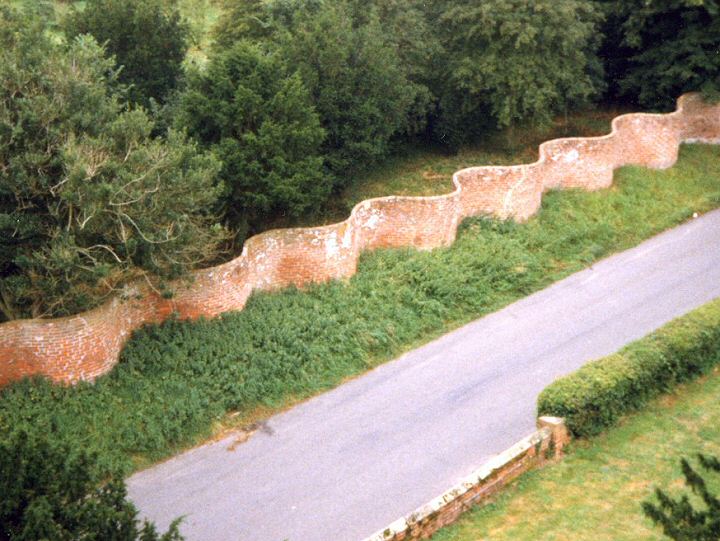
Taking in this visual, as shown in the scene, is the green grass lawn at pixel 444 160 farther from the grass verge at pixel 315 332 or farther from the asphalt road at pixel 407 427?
the asphalt road at pixel 407 427

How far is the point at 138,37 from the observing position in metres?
24.2

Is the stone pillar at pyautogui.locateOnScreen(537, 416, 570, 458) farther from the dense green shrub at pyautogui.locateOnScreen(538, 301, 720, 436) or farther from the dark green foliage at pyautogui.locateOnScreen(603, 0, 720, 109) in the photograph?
the dark green foliage at pyautogui.locateOnScreen(603, 0, 720, 109)

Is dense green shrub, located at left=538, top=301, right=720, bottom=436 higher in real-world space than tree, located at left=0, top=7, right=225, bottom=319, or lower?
lower

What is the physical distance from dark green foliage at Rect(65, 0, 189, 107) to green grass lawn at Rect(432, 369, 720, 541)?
1593 centimetres

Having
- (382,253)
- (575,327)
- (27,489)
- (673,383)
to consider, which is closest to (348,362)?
(382,253)

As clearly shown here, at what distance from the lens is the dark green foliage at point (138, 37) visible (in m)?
23.9

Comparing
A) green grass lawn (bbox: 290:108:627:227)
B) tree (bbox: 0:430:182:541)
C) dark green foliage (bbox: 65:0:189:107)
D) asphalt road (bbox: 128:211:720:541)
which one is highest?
dark green foliage (bbox: 65:0:189:107)

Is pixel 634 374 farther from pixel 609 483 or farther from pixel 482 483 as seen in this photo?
pixel 482 483

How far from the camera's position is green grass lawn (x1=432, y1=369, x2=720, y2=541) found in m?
13.0

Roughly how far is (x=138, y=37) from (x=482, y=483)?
56.1 ft

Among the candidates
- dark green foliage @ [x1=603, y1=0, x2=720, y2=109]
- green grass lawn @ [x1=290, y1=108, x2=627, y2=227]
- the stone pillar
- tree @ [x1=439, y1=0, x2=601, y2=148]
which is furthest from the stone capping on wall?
dark green foliage @ [x1=603, y1=0, x2=720, y2=109]

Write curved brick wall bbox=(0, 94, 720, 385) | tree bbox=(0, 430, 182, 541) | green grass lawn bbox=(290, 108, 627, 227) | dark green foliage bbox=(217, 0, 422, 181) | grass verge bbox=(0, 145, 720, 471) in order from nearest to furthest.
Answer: tree bbox=(0, 430, 182, 541) < grass verge bbox=(0, 145, 720, 471) < curved brick wall bbox=(0, 94, 720, 385) < dark green foliage bbox=(217, 0, 422, 181) < green grass lawn bbox=(290, 108, 627, 227)

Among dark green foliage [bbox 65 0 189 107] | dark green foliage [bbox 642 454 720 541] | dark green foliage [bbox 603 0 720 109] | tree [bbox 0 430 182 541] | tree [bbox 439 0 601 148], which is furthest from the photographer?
dark green foliage [bbox 603 0 720 109]

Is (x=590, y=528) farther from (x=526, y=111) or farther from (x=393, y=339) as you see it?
(x=526, y=111)
